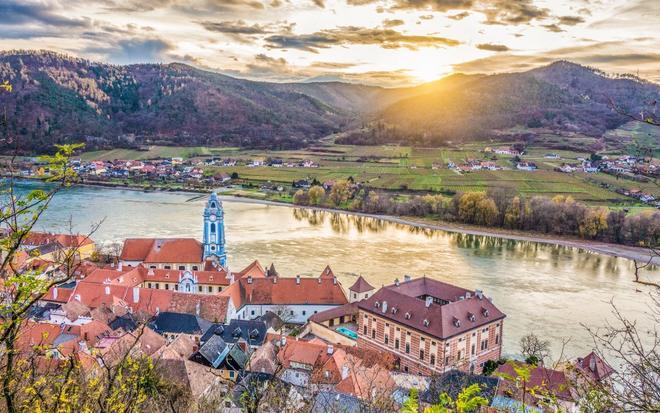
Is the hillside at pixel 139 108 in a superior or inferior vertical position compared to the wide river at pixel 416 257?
superior

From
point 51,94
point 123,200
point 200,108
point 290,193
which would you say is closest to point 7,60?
point 51,94

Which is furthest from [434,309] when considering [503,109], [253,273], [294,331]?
[503,109]

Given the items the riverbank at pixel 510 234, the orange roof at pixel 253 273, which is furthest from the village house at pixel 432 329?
the riverbank at pixel 510 234

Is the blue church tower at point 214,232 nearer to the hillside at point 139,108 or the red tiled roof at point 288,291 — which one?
the red tiled roof at point 288,291

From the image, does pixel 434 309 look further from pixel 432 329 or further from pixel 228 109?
pixel 228 109

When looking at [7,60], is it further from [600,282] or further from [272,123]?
[600,282]

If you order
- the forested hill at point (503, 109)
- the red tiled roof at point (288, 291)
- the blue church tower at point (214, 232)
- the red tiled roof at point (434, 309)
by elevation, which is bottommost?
the red tiled roof at point (288, 291)

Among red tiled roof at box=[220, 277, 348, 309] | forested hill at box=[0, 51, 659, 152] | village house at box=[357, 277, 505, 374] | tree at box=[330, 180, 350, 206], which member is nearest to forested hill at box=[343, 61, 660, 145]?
forested hill at box=[0, 51, 659, 152]
